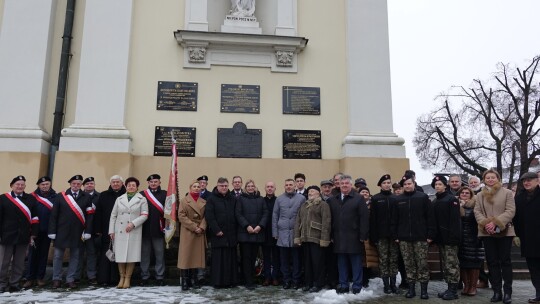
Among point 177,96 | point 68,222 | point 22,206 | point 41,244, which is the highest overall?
point 177,96

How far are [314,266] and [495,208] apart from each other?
8.46ft

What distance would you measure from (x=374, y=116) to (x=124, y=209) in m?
5.54

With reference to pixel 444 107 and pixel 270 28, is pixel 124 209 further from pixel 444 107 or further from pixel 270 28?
pixel 444 107

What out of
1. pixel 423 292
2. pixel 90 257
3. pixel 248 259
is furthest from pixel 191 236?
pixel 423 292

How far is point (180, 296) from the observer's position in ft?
19.8

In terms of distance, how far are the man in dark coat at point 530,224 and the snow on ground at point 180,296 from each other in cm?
195

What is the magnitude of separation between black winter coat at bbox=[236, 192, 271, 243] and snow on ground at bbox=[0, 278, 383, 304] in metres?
0.76

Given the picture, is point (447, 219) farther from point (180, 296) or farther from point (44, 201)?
point (44, 201)

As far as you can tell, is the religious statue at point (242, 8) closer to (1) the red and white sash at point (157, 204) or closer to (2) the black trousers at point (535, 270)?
(1) the red and white sash at point (157, 204)

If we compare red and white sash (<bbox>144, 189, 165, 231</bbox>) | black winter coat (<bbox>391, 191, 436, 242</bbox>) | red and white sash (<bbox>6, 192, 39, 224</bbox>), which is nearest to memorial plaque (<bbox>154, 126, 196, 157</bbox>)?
red and white sash (<bbox>144, 189, 165, 231</bbox>)

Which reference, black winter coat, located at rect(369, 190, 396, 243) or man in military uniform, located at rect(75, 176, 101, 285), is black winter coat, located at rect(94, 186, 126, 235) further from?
black winter coat, located at rect(369, 190, 396, 243)

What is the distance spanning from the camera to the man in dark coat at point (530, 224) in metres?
5.82

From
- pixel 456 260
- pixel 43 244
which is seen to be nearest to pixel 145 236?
pixel 43 244

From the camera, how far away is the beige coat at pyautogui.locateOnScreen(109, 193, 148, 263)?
6664 mm
